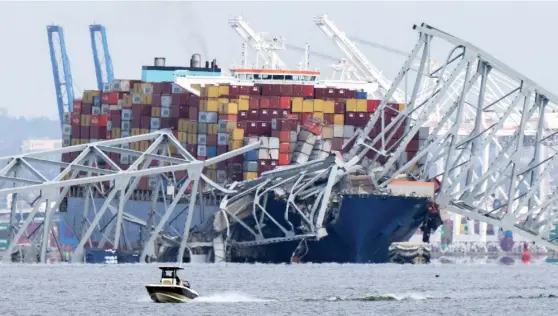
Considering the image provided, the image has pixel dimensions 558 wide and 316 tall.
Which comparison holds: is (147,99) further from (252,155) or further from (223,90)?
(252,155)

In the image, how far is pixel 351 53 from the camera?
602 feet

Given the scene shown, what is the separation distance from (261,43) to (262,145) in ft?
112

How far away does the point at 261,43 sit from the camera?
163 metres

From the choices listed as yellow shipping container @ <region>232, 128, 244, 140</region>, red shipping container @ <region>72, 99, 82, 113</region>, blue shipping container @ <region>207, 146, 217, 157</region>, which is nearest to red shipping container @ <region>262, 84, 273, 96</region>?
yellow shipping container @ <region>232, 128, 244, 140</region>

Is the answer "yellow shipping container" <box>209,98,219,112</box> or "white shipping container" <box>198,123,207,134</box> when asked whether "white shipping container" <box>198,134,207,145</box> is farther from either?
"yellow shipping container" <box>209,98,219,112</box>

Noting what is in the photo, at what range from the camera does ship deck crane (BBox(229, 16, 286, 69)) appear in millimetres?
157625

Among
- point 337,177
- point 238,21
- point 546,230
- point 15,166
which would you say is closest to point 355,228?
point 337,177

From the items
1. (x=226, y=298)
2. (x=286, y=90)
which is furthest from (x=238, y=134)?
(x=226, y=298)

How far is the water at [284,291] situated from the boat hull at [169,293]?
422 mm

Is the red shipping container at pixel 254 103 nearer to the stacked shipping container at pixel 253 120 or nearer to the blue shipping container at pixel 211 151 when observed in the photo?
the stacked shipping container at pixel 253 120

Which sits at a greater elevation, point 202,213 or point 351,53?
point 351,53

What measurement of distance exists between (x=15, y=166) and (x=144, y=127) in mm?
24622

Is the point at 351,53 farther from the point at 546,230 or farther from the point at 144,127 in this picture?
the point at 546,230

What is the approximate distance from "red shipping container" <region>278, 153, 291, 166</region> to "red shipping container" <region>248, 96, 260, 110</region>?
510 centimetres
